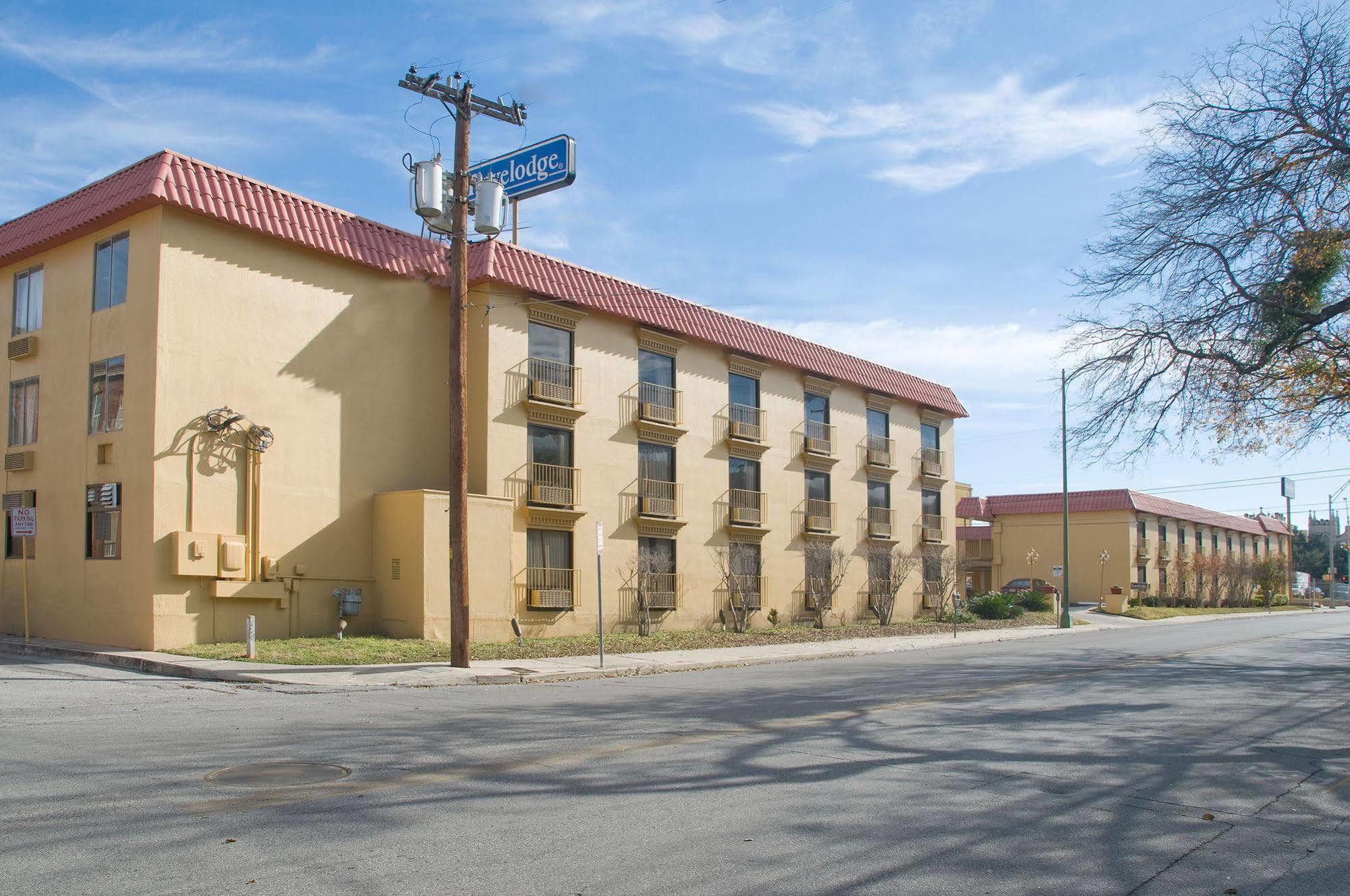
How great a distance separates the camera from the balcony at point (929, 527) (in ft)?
139

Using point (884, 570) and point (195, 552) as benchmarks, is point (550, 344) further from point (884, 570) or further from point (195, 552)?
point (884, 570)

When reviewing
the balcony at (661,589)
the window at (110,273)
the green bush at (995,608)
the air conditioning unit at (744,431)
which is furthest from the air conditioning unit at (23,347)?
the green bush at (995,608)

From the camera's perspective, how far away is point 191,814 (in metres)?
6.45

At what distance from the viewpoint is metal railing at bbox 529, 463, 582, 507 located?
25969 millimetres

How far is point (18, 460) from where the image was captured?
74.1 feet

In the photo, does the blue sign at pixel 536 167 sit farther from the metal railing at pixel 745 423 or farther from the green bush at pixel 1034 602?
the green bush at pixel 1034 602

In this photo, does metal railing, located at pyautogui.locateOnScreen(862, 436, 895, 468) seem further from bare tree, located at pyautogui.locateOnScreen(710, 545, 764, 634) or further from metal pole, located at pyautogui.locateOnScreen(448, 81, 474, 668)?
metal pole, located at pyautogui.locateOnScreen(448, 81, 474, 668)

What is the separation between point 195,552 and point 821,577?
20.8m

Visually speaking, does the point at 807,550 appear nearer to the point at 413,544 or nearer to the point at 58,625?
the point at 413,544

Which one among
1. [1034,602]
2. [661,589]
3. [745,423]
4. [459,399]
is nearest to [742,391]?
[745,423]

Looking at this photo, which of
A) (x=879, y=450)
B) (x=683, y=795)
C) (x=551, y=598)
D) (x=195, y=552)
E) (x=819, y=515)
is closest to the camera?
(x=683, y=795)

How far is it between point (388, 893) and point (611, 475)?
77.2 ft

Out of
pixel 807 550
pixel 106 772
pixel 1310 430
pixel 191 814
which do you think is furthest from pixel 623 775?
pixel 807 550

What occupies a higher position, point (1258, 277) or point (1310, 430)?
point (1258, 277)
